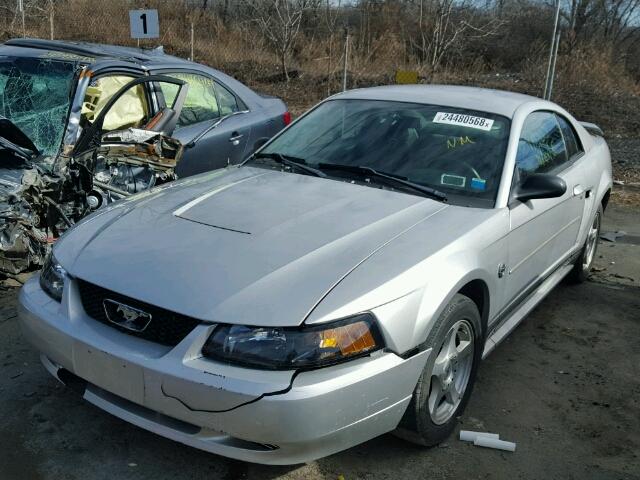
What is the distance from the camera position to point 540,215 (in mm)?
3719

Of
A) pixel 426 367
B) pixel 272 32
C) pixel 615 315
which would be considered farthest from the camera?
pixel 272 32

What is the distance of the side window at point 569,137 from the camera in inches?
182

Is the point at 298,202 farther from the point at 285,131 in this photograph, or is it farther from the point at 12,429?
the point at 12,429

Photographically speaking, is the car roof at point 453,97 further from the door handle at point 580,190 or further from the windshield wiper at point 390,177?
the windshield wiper at point 390,177

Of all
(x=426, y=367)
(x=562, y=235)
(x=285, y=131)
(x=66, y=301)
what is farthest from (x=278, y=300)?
(x=562, y=235)

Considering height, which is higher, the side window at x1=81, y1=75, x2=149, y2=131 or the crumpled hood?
the side window at x1=81, y1=75, x2=149, y2=131

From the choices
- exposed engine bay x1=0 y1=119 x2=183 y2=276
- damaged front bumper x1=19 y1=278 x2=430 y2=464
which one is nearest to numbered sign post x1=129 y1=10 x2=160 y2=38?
exposed engine bay x1=0 y1=119 x2=183 y2=276

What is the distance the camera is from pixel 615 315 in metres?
4.71

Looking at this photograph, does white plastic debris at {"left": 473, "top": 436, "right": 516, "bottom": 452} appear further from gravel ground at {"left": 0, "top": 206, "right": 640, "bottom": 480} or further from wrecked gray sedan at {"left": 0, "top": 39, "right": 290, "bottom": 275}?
wrecked gray sedan at {"left": 0, "top": 39, "right": 290, "bottom": 275}

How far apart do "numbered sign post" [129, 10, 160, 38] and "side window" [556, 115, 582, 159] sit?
7.60 m

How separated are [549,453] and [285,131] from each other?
2.47 m

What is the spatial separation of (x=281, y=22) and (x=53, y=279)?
16.9 meters

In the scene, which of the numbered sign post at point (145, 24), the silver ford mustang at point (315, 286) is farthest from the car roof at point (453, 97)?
the numbered sign post at point (145, 24)

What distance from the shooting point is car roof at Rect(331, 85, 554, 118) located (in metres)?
3.95
